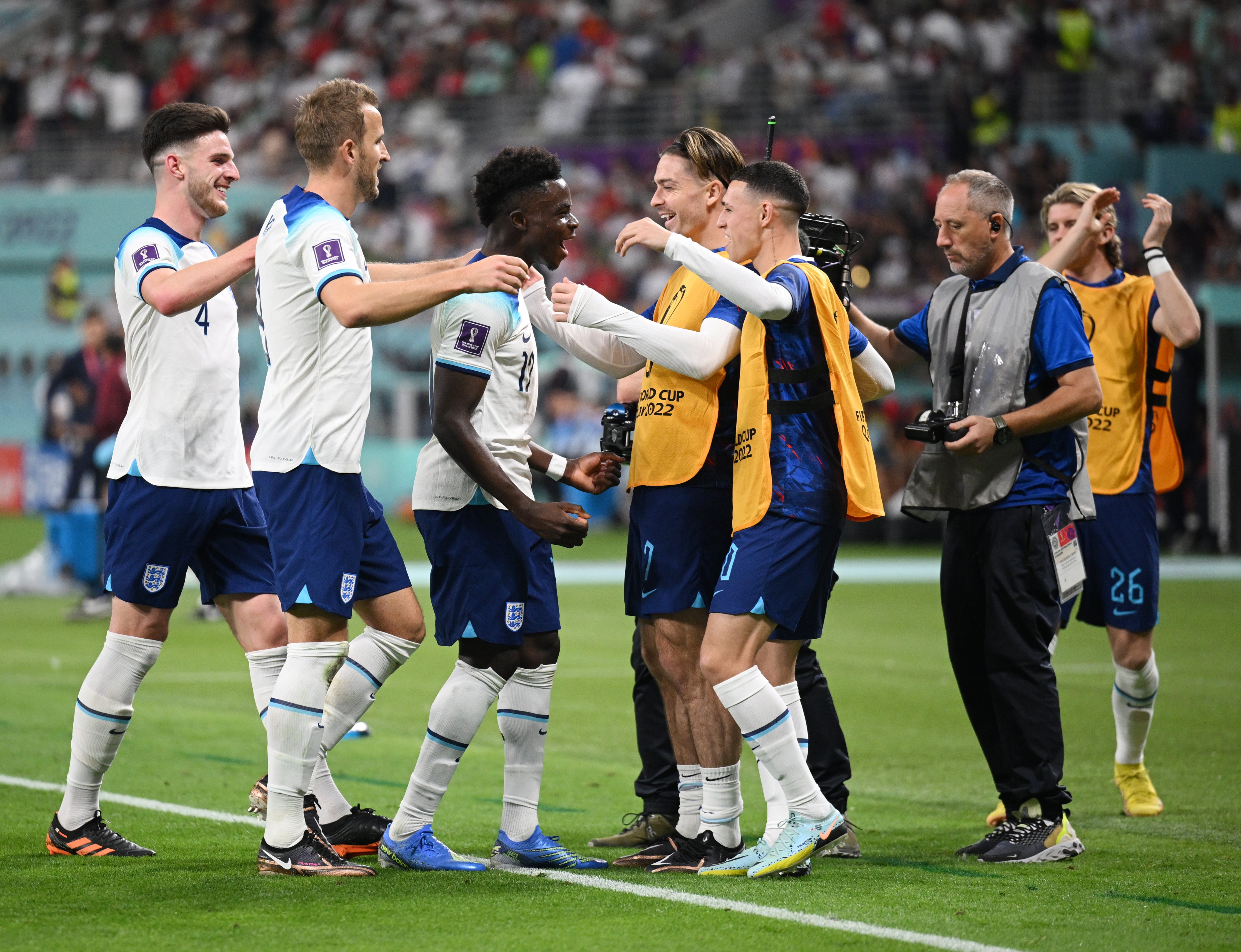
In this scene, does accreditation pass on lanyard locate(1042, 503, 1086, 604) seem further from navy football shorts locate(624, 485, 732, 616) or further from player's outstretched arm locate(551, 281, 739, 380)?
player's outstretched arm locate(551, 281, 739, 380)

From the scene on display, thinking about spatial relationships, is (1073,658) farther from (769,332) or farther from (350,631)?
(769,332)

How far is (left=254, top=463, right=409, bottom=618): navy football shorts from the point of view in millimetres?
4840

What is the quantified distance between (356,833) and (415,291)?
6.71 ft

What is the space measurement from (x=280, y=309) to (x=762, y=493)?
165 centimetres

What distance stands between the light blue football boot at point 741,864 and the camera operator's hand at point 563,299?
184cm

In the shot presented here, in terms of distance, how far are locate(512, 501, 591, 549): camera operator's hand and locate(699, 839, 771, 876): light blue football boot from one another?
3.81 feet

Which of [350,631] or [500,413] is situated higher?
[500,413]

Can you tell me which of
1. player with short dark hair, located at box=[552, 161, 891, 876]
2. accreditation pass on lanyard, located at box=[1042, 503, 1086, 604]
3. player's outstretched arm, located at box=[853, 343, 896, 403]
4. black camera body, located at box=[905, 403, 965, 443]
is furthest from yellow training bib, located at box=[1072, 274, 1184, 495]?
player with short dark hair, located at box=[552, 161, 891, 876]

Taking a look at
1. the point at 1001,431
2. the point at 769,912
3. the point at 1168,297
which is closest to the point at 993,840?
the point at 769,912

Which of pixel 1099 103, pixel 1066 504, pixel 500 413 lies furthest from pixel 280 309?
pixel 1099 103

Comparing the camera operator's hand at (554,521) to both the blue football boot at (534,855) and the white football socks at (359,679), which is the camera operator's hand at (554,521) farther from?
the blue football boot at (534,855)

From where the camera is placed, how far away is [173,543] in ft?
17.5

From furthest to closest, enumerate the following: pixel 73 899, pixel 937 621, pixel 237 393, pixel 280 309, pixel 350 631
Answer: pixel 937 621
pixel 350 631
pixel 237 393
pixel 280 309
pixel 73 899

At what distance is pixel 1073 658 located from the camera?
1117 centimetres
